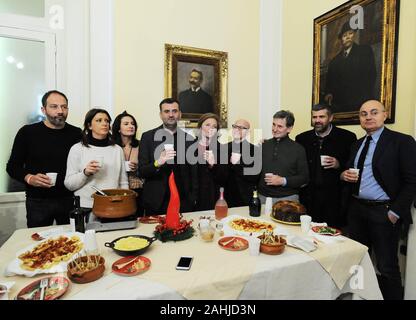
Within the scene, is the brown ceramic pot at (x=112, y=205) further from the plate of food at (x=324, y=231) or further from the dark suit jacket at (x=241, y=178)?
the plate of food at (x=324, y=231)

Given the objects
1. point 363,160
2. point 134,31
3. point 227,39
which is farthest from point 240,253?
point 227,39

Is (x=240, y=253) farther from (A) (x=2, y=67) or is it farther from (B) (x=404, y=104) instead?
(A) (x=2, y=67)

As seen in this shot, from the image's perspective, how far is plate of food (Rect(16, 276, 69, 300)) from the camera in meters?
1.09

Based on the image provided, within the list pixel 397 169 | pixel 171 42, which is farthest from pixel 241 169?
pixel 171 42

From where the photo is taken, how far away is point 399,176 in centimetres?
220

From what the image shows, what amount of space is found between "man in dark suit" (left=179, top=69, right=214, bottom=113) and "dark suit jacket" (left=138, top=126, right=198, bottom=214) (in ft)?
4.28

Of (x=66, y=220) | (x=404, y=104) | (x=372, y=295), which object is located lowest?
(x=372, y=295)

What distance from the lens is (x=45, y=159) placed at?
2.38 metres

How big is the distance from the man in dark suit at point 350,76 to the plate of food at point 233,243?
219 centimetres

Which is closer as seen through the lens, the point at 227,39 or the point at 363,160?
the point at 363,160

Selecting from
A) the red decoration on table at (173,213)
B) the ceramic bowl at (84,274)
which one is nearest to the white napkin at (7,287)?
the ceramic bowl at (84,274)

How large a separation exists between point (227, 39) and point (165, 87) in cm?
121

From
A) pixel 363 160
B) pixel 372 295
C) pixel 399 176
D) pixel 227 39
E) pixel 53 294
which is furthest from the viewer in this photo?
pixel 227 39

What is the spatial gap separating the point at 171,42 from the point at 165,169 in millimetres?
2019
